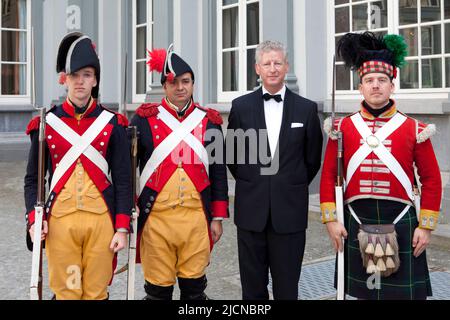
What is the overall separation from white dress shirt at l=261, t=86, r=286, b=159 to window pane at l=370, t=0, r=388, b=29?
494 centimetres

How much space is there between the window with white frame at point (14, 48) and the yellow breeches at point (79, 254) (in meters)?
11.3

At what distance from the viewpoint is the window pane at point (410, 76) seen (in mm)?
7480

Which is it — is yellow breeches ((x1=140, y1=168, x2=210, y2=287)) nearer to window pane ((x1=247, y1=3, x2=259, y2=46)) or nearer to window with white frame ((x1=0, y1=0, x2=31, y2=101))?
window pane ((x1=247, y1=3, x2=259, y2=46))

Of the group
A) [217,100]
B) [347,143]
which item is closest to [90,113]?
[347,143]

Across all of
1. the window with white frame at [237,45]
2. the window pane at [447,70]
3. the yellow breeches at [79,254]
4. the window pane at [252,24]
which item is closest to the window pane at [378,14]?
the window pane at [447,70]

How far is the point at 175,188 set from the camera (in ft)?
10.8

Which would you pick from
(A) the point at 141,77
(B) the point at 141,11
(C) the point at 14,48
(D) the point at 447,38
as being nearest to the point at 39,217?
(D) the point at 447,38

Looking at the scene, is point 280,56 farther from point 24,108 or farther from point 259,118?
point 24,108

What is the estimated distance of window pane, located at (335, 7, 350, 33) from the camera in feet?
26.5

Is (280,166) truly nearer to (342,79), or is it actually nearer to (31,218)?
(31,218)

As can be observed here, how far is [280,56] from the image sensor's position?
10.6 feet

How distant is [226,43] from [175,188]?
22.9ft

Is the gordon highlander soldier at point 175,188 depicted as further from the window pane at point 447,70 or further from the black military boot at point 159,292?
the window pane at point 447,70
